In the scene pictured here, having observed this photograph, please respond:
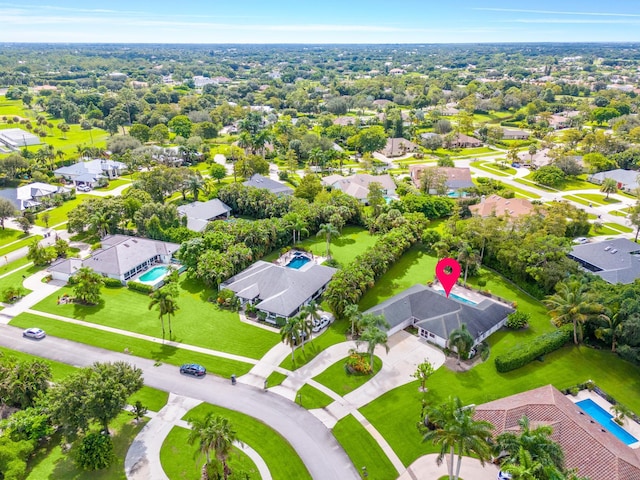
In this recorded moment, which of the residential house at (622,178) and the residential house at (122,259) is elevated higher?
the residential house at (622,178)

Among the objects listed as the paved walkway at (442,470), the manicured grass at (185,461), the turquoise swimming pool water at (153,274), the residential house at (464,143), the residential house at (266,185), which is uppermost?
the residential house at (464,143)

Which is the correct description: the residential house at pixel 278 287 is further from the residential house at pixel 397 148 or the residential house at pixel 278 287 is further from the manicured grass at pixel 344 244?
the residential house at pixel 397 148

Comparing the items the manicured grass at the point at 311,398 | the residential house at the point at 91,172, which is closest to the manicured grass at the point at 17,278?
the residential house at the point at 91,172

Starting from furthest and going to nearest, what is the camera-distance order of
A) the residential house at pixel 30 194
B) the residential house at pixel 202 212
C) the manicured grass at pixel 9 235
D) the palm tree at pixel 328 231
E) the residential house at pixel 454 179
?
1. the residential house at pixel 454 179
2. the residential house at pixel 30 194
3. the residential house at pixel 202 212
4. the manicured grass at pixel 9 235
5. the palm tree at pixel 328 231

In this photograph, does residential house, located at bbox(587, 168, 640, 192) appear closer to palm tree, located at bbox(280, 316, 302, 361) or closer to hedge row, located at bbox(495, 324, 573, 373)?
hedge row, located at bbox(495, 324, 573, 373)

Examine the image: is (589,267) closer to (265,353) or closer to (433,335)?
(433,335)

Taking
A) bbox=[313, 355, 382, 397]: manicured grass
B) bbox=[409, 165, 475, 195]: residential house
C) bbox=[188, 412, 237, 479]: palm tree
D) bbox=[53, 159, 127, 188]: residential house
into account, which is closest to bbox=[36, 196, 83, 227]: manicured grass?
bbox=[53, 159, 127, 188]: residential house

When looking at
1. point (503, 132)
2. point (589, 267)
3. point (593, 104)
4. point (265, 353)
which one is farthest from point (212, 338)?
point (593, 104)
